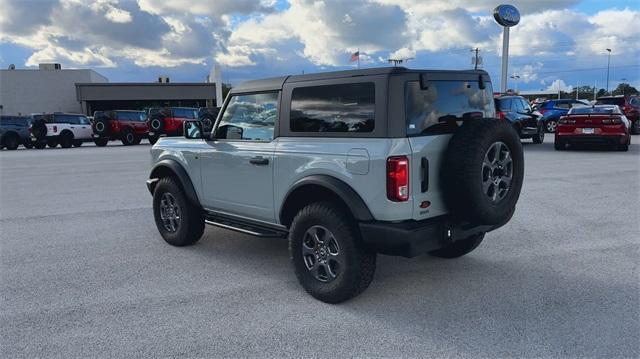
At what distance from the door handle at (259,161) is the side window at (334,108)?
1.26 ft

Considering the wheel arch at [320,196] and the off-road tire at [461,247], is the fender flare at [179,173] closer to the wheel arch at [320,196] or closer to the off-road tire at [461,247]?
the wheel arch at [320,196]

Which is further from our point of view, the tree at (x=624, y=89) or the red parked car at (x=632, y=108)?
the tree at (x=624, y=89)

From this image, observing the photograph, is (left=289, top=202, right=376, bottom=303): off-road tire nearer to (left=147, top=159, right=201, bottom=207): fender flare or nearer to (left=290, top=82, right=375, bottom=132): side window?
(left=290, top=82, right=375, bottom=132): side window

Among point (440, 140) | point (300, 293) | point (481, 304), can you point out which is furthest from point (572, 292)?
point (300, 293)

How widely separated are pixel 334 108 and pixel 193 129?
6.61ft

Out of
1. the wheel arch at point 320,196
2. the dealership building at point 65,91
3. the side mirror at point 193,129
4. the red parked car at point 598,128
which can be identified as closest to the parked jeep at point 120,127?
the red parked car at point 598,128

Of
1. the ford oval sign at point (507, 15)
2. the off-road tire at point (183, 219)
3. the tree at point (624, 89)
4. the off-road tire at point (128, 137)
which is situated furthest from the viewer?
the tree at point (624, 89)

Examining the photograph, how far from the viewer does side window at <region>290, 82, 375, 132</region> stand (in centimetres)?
380

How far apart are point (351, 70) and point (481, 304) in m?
2.13

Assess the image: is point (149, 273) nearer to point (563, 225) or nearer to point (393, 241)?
point (393, 241)

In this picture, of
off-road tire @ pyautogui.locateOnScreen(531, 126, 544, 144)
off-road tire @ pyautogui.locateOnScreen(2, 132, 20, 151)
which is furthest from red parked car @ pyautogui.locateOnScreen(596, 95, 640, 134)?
off-road tire @ pyautogui.locateOnScreen(2, 132, 20, 151)

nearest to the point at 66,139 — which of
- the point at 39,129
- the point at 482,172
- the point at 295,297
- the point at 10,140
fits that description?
the point at 39,129

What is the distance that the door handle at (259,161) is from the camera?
14.5 ft

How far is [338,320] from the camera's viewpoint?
12.1ft
